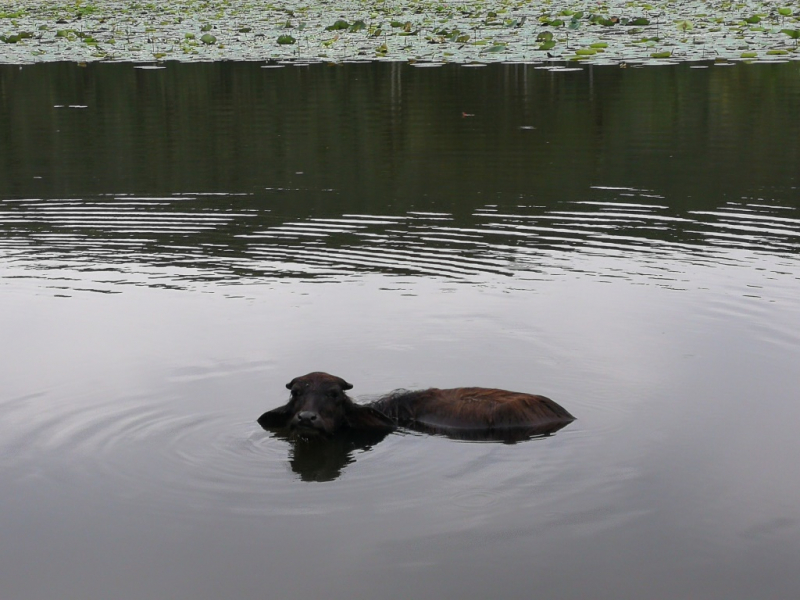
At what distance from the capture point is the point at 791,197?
14852mm

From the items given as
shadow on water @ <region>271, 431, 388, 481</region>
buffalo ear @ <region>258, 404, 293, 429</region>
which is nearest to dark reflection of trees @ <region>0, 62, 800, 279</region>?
buffalo ear @ <region>258, 404, 293, 429</region>

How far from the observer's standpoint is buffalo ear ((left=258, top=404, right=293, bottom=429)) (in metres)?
7.73

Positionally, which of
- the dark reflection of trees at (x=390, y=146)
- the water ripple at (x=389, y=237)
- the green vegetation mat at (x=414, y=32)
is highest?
the green vegetation mat at (x=414, y=32)

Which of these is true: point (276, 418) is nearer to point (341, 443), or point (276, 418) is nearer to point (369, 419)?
point (341, 443)

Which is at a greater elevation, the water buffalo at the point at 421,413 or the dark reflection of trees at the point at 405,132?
the dark reflection of trees at the point at 405,132

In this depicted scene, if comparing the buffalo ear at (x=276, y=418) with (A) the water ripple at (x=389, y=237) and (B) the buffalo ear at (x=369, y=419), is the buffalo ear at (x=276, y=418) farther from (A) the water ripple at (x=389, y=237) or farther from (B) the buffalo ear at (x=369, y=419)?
(A) the water ripple at (x=389, y=237)

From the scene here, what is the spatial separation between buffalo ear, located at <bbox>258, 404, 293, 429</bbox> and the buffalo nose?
0.96 ft

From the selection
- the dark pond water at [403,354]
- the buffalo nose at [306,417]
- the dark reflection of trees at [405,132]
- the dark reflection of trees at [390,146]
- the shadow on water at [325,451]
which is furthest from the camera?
the dark reflection of trees at [405,132]

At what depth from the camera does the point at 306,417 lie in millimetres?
7445

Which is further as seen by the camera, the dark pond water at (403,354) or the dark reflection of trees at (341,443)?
the dark reflection of trees at (341,443)

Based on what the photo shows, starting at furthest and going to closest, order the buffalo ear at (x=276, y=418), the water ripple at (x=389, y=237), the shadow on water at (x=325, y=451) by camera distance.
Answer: the water ripple at (x=389, y=237) < the buffalo ear at (x=276, y=418) < the shadow on water at (x=325, y=451)

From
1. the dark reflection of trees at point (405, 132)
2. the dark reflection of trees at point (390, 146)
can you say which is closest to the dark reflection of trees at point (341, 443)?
the dark reflection of trees at point (390, 146)

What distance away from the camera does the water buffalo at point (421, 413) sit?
754 cm

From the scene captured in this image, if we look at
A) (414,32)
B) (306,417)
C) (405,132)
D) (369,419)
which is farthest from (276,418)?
(414,32)
